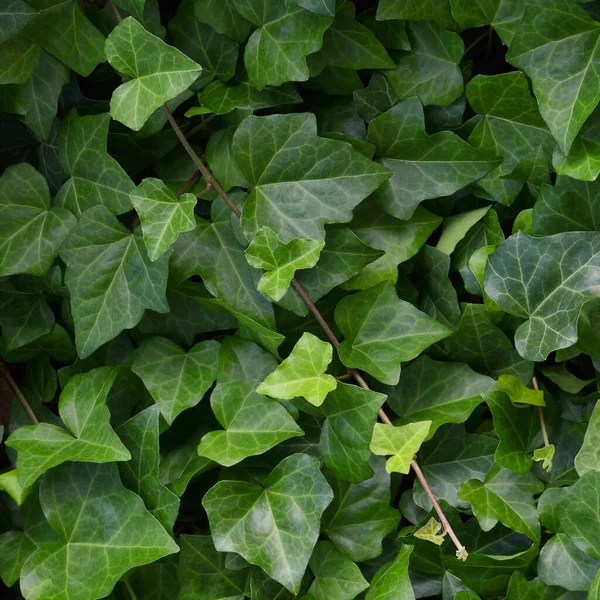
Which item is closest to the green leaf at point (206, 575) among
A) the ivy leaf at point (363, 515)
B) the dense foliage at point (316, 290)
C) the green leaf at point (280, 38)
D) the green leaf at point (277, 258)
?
the dense foliage at point (316, 290)

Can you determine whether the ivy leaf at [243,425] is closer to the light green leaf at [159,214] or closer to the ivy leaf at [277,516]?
the ivy leaf at [277,516]

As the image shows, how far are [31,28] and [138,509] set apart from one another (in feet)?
1.96

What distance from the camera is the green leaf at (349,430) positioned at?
86 centimetres

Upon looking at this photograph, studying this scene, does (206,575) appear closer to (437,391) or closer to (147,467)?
(147,467)

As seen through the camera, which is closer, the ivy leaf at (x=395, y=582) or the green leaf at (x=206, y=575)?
the ivy leaf at (x=395, y=582)

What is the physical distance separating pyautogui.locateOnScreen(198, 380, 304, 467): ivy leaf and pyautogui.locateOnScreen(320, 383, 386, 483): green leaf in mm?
42

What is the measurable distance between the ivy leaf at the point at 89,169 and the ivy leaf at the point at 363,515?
45 centimetres

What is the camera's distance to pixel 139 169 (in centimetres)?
100

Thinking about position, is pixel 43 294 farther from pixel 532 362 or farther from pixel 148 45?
pixel 532 362

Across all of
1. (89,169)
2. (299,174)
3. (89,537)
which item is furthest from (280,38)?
(89,537)

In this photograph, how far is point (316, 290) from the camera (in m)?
0.91

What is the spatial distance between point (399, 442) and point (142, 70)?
513 mm

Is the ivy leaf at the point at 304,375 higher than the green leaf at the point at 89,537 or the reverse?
higher

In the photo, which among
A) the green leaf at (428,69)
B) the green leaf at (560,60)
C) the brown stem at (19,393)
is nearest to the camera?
the green leaf at (560,60)
